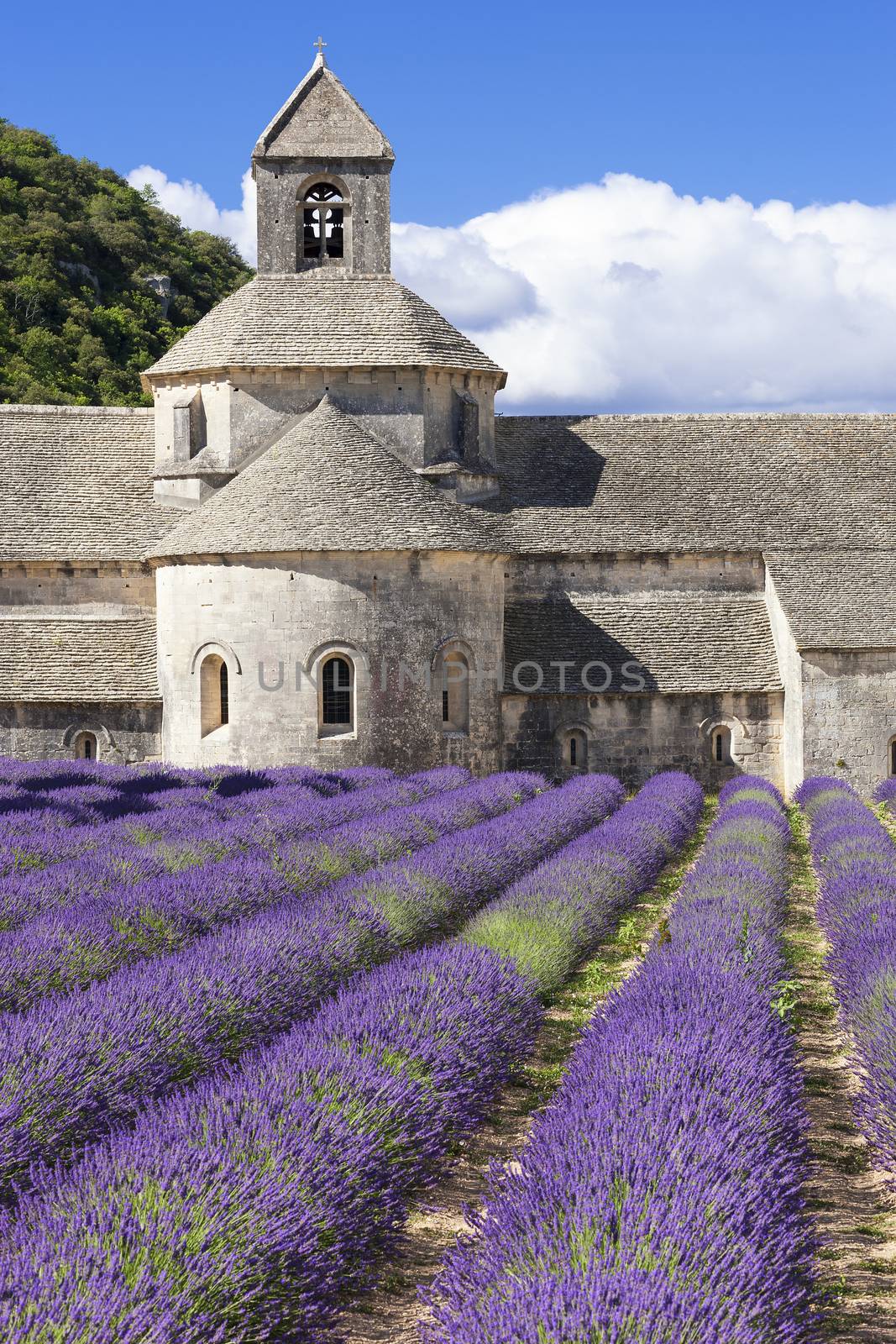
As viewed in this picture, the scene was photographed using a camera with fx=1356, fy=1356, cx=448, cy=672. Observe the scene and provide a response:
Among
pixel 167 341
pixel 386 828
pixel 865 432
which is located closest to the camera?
pixel 386 828

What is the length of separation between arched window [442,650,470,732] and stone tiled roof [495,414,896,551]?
284cm

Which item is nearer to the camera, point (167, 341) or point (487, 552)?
point (487, 552)

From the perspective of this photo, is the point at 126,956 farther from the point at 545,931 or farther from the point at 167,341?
the point at 167,341

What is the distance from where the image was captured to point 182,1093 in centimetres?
646

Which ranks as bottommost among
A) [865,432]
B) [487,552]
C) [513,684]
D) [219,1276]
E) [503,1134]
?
[503,1134]

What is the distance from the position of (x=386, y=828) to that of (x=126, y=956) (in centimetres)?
527

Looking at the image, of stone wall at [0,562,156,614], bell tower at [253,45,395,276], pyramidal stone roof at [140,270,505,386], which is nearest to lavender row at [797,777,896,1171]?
pyramidal stone roof at [140,270,505,386]

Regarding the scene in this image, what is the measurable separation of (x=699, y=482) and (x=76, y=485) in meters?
12.0

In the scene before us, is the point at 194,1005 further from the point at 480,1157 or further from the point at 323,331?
the point at 323,331

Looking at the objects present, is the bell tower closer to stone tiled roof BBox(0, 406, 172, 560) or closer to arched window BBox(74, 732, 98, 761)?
stone tiled roof BBox(0, 406, 172, 560)

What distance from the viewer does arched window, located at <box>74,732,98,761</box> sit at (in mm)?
23047

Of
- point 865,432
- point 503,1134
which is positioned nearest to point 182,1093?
point 503,1134

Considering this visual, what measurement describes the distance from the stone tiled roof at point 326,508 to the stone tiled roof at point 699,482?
2653 mm

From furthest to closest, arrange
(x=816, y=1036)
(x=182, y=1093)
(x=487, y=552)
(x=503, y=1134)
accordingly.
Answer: (x=487, y=552) < (x=816, y=1036) < (x=503, y=1134) < (x=182, y=1093)
